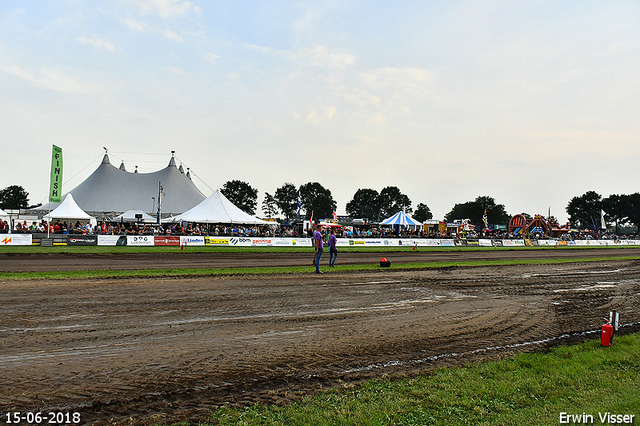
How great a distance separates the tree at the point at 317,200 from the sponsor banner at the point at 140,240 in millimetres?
98556

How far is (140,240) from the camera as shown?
33906 millimetres

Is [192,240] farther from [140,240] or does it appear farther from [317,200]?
[317,200]

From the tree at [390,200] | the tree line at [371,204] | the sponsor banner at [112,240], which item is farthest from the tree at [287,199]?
the sponsor banner at [112,240]

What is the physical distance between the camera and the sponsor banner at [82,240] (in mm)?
31859

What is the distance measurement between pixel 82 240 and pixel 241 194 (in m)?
89.6

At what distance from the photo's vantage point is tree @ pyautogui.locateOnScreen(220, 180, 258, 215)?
120875mm

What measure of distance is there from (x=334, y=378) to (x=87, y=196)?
53958 millimetres

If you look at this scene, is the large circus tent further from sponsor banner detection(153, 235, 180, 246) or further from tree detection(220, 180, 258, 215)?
tree detection(220, 180, 258, 215)

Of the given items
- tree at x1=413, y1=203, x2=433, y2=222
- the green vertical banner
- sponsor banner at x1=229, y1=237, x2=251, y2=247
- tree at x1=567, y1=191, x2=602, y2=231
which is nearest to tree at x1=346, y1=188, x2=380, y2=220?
tree at x1=413, y1=203, x2=433, y2=222

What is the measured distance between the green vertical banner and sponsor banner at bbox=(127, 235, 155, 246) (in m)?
6.21

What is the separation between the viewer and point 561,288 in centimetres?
1385

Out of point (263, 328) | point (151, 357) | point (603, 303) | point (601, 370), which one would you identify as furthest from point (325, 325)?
point (603, 303)

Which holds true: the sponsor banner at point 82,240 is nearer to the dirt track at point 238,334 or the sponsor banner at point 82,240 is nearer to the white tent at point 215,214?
the white tent at point 215,214

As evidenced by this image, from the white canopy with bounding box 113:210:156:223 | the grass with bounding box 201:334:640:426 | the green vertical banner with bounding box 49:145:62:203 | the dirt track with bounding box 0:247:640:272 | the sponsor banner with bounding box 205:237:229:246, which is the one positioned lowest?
the grass with bounding box 201:334:640:426
